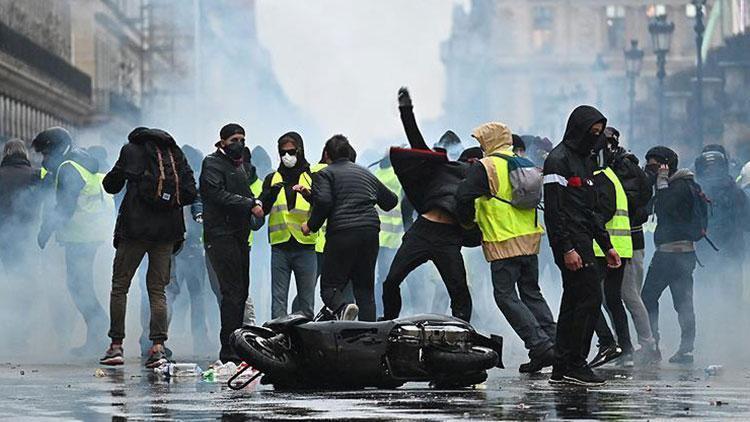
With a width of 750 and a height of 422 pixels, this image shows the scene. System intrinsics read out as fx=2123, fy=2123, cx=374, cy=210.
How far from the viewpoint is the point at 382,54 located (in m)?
50.8

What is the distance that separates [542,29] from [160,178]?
95.7 meters

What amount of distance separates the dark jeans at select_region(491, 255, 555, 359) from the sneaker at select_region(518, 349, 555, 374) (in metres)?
0.02

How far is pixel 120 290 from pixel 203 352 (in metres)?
Result: 2.72

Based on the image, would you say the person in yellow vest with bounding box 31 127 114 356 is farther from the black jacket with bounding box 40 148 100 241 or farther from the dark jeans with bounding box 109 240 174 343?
the dark jeans with bounding box 109 240 174 343

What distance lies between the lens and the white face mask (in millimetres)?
13727

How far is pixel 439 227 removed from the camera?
40.0ft

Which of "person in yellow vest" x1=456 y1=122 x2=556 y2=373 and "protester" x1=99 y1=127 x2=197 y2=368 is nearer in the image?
"person in yellow vest" x1=456 y1=122 x2=556 y2=373

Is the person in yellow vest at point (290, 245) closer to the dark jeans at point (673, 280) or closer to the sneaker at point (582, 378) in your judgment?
the dark jeans at point (673, 280)

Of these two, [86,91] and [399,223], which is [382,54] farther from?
[399,223]

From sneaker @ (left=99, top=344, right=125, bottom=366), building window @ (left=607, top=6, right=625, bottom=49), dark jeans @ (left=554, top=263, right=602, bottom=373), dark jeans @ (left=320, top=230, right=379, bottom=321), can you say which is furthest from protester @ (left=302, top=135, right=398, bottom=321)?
building window @ (left=607, top=6, right=625, bottom=49)

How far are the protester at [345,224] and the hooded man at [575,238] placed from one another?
2.08 metres

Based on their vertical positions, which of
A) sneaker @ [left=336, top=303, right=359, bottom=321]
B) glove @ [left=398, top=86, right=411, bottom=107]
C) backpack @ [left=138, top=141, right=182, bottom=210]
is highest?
glove @ [left=398, top=86, right=411, bottom=107]

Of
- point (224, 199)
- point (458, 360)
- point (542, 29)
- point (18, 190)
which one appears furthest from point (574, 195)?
point (542, 29)

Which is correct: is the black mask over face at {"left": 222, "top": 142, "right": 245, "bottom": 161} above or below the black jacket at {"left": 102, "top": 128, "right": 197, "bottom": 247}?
above
